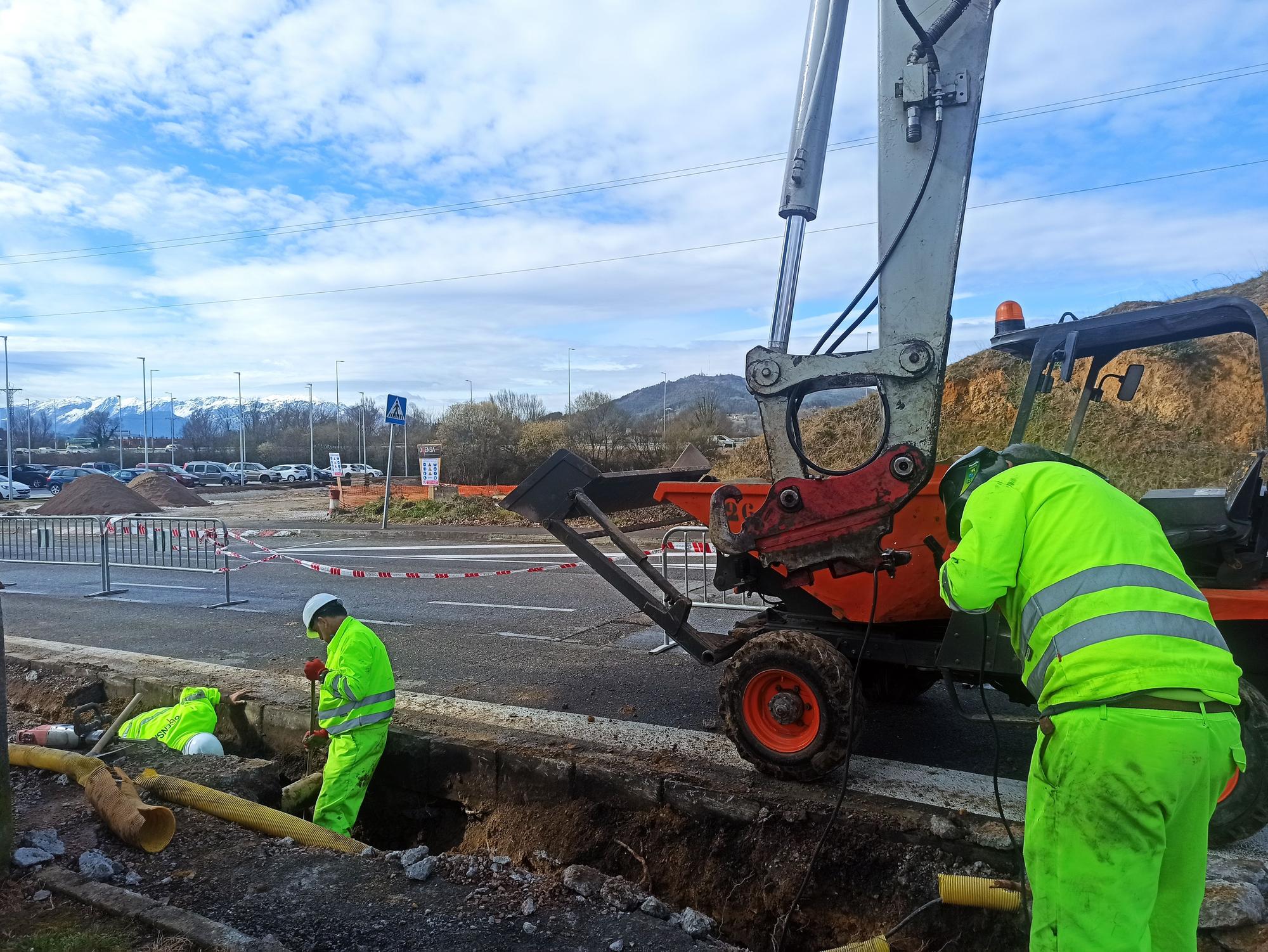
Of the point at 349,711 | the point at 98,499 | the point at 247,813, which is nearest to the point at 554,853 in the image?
the point at 349,711

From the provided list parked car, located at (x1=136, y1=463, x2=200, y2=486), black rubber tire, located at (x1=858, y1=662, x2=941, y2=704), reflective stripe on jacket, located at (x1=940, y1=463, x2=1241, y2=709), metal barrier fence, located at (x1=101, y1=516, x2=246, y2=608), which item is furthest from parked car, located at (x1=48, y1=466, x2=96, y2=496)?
reflective stripe on jacket, located at (x1=940, y1=463, x2=1241, y2=709)

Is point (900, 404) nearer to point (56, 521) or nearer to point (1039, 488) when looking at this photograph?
point (1039, 488)

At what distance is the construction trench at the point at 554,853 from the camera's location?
329cm

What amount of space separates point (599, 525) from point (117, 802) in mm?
2764

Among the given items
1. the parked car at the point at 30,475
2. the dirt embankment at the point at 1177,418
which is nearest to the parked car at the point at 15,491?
the parked car at the point at 30,475

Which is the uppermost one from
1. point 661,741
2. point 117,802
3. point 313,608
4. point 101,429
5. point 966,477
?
point 101,429

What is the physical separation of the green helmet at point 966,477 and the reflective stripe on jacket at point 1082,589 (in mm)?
219

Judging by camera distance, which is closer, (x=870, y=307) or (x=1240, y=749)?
(x=1240, y=749)

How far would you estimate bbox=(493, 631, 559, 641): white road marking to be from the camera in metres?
8.16

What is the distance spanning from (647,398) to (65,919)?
146 metres

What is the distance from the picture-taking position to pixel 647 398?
486ft

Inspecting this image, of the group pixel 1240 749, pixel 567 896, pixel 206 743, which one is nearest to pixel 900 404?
pixel 1240 749

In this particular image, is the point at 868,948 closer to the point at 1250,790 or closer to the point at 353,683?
the point at 1250,790

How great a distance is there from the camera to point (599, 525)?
507 centimetres
